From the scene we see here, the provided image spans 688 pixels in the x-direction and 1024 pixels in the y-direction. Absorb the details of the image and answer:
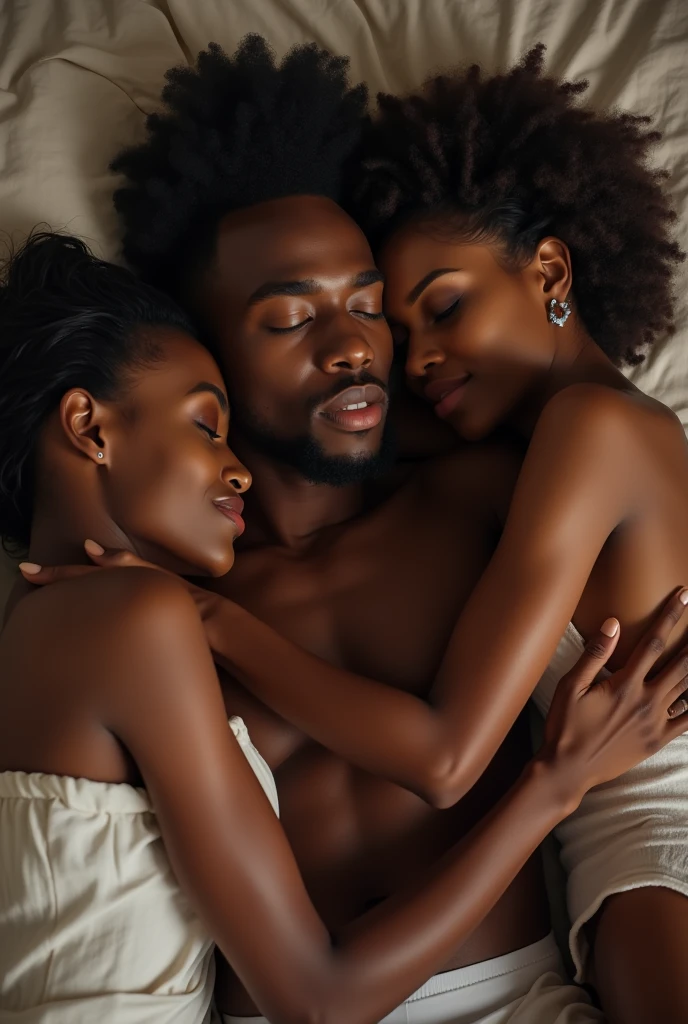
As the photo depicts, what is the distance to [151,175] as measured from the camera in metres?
1.64

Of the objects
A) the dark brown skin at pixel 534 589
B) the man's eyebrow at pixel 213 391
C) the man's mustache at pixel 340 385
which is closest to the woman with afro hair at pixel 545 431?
the dark brown skin at pixel 534 589

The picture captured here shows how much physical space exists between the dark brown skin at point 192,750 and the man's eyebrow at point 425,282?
0.47 m

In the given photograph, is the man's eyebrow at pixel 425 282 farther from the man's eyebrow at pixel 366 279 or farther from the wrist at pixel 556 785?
the wrist at pixel 556 785

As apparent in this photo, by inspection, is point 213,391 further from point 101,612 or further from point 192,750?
point 192,750

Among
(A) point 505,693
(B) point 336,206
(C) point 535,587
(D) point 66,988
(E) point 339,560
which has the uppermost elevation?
(B) point 336,206

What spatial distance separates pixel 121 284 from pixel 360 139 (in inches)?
19.1

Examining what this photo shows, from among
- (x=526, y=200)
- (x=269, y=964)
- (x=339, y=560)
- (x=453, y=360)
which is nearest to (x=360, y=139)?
(x=526, y=200)

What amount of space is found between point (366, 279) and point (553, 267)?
0.99 feet

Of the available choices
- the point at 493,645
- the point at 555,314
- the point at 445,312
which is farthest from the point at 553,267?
the point at 493,645

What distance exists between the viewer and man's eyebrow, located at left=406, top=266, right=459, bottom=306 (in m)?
1.52

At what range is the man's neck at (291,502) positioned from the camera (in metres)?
1.68

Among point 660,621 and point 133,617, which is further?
point 660,621

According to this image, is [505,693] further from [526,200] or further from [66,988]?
[526,200]

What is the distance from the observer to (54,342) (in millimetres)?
1377
